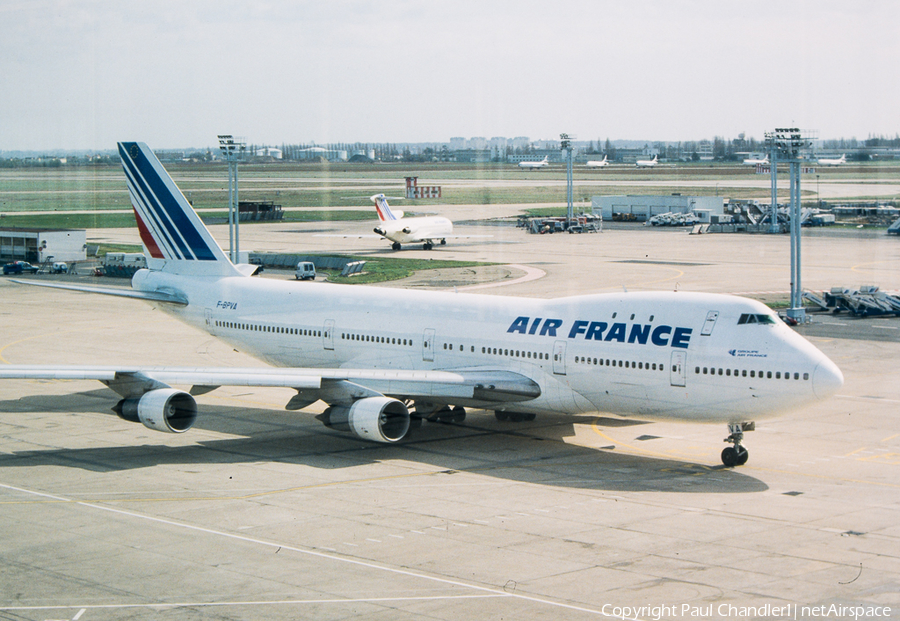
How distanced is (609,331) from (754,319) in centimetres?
482

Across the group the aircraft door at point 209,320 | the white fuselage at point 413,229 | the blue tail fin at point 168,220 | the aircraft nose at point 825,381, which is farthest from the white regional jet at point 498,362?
the white fuselage at point 413,229

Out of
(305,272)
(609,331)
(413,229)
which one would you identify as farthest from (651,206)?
(609,331)

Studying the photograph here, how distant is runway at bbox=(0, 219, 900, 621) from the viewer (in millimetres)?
22312

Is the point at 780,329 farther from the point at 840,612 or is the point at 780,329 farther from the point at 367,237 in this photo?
the point at 367,237

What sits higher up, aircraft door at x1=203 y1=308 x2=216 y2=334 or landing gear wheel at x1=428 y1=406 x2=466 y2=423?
aircraft door at x1=203 y1=308 x2=216 y2=334

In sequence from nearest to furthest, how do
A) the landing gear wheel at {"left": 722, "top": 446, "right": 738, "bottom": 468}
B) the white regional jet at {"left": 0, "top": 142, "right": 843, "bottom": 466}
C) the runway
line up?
the runway → the white regional jet at {"left": 0, "top": 142, "right": 843, "bottom": 466} → the landing gear wheel at {"left": 722, "top": 446, "right": 738, "bottom": 468}

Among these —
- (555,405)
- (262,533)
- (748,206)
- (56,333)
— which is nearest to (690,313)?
(555,405)

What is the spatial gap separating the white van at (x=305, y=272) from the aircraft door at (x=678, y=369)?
57.2 meters

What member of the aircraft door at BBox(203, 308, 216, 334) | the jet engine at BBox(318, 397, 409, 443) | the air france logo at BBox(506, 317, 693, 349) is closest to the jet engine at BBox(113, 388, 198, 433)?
the jet engine at BBox(318, 397, 409, 443)

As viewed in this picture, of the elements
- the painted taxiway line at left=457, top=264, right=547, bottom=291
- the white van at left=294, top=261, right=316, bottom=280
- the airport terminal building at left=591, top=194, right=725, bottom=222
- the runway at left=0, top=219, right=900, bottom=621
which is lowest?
the runway at left=0, top=219, right=900, bottom=621

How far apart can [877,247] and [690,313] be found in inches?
3321

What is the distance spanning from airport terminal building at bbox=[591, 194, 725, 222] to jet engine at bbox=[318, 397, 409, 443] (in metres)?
117

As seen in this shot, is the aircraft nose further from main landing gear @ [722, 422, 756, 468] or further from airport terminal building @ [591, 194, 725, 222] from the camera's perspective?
airport terminal building @ [591, 194, 725, 222]

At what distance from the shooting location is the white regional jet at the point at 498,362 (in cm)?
3234
